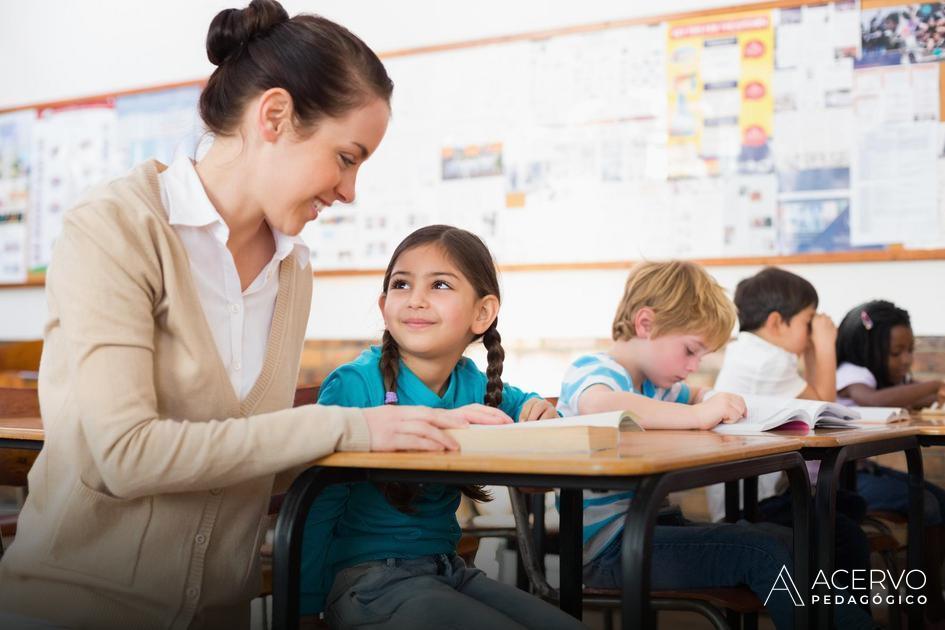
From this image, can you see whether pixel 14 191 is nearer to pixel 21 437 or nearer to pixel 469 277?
pixel 21 437

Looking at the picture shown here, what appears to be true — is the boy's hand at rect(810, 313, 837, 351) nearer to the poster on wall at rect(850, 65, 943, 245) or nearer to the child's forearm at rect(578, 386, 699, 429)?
the poster on wall at rect(850, 65, 943, 245)

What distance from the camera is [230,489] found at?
52.9 inches

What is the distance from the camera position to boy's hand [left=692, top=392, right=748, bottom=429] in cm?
182

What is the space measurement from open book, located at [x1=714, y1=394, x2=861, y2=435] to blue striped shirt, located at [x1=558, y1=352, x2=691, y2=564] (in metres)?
0.24

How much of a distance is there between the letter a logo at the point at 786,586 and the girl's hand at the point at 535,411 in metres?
0.45

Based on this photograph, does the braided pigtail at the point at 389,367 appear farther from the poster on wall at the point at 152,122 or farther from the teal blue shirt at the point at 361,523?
the poster on wall at the point at 152,122

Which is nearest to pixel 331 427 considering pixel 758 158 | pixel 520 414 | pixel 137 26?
pixel 520 414

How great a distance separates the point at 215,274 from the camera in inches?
54.8

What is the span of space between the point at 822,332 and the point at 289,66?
2151 millimetres

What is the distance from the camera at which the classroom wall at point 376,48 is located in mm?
3328

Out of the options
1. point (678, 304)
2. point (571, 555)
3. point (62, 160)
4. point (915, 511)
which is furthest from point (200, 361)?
point (62, 160)

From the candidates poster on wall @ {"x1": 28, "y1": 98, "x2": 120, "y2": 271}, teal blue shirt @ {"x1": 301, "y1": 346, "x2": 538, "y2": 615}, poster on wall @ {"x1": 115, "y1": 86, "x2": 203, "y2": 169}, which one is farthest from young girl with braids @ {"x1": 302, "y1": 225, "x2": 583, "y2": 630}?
poster on wall @ {"x1": 28, "y1": 98, "x2": 120, "y2": 271}

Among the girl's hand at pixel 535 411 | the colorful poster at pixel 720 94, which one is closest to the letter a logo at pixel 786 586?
the girl's hand at pixel 535 411

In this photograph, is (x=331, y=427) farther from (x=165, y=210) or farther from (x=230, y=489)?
(x=165, y=210)
